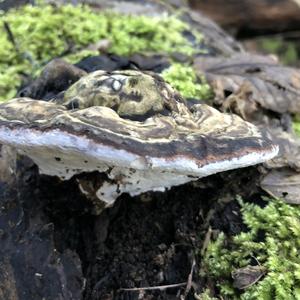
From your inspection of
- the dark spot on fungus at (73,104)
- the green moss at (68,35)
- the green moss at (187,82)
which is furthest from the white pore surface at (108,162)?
the green moss at (68,35)

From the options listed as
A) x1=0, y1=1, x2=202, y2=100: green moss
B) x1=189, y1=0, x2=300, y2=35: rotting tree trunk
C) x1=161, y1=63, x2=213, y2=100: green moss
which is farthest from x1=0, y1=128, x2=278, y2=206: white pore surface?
x1=189, y1=0, x2=300, y2=35: rotting tree trunk

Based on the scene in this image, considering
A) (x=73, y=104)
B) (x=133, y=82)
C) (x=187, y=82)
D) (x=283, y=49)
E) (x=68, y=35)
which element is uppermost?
(x=133, y=82)

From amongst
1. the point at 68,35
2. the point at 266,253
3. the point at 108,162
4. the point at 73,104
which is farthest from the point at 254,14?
the point at 108,162

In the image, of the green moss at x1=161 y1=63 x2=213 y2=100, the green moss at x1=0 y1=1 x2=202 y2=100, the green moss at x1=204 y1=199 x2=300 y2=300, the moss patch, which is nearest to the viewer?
the green moss at x1=204 y1=199 x2=300 y2=300

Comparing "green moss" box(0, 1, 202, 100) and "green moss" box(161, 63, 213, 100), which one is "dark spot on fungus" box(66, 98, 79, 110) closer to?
"green moss" box(161, 63, 213, 100)

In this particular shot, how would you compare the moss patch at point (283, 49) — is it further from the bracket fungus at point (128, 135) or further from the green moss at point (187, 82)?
the bracket fungus at point (128, 135)

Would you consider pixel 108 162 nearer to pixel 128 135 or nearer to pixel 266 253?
pixel 128 135

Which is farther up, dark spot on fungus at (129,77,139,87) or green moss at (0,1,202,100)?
dark spot on fungus at (129,77,139,87)
